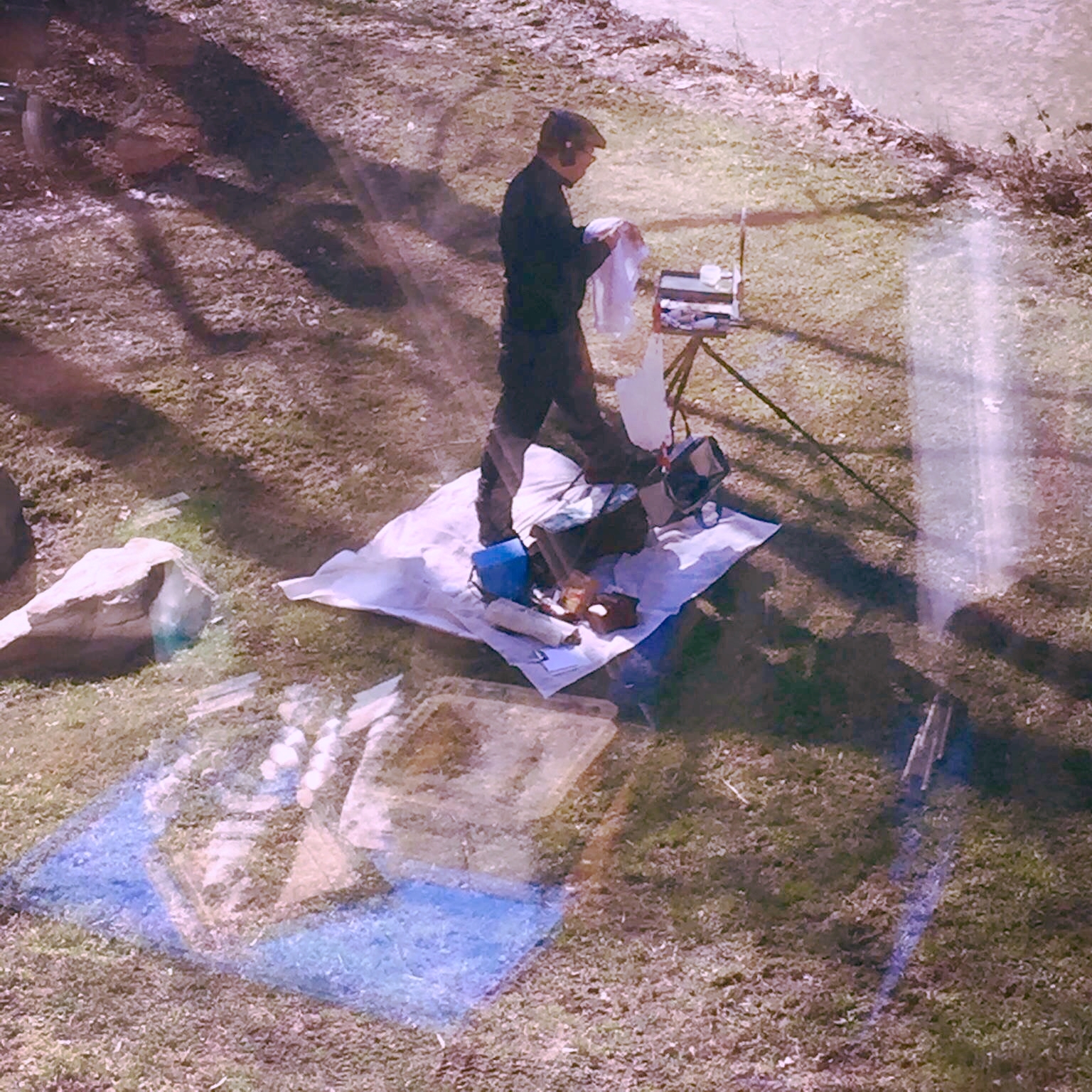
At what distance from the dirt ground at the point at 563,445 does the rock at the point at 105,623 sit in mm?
112

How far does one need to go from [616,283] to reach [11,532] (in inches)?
123

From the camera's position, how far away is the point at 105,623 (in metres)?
4.80

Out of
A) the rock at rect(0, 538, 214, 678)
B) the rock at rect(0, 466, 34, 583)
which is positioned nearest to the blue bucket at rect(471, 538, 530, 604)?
the rock at rect(0, 538, 214, 678)

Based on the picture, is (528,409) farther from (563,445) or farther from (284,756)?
(284,756)

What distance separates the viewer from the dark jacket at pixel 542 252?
4398mm

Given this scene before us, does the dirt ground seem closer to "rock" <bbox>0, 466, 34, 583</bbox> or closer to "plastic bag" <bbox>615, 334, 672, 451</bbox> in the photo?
"rock" <bbox>0, 466, 34, 583</bbox>

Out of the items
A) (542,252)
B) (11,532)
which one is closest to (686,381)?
(542,252)

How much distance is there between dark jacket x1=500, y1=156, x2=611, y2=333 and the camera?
4398 millimetres

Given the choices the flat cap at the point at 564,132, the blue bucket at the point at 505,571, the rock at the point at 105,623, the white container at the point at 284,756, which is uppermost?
the flat cap at the point at 564,132

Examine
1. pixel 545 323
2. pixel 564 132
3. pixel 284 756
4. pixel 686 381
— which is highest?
pixel 564 132

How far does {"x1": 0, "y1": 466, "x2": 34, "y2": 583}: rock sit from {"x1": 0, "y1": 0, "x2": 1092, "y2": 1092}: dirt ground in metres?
0.12

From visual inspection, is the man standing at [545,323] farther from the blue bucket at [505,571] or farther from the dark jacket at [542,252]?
the blue bucket at [505,571]

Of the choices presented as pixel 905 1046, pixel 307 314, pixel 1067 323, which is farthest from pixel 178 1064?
→ pixel 1067 323

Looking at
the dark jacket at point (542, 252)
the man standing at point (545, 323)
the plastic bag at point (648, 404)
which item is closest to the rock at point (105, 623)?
the man standing at point (545, 323)
